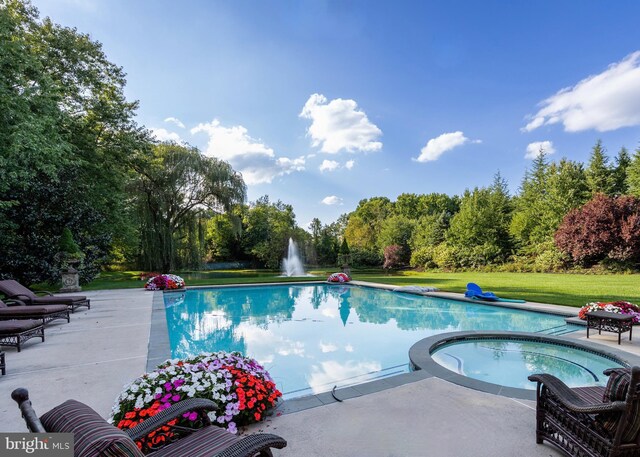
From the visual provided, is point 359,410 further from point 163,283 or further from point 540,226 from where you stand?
point 540,226

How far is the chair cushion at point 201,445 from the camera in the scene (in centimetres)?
157

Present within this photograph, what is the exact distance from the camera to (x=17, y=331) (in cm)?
448

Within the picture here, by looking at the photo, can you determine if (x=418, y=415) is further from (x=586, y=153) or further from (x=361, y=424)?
(x=586, y=153)

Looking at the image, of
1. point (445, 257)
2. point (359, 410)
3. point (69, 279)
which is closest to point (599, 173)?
point (445, 257)

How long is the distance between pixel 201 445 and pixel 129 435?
0.38m

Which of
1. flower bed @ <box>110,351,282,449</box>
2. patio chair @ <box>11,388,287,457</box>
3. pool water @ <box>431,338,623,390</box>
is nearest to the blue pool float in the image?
pool water @ <box>431,338,623,390</box>

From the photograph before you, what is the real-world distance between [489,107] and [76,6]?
49.0 feet

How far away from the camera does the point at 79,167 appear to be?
12742 millimetres

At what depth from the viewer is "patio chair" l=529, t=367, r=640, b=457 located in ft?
5.56

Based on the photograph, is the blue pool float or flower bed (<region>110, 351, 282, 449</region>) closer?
flower bed (<region>110, 351, 282, 449</region>)

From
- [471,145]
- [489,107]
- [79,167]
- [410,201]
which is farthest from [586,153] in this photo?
[79,167]

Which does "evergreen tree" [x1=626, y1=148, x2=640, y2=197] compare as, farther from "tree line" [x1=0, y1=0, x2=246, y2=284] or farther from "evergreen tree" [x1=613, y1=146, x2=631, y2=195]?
"tree line" [x1=0, y1=0, x2=246, y2=284]

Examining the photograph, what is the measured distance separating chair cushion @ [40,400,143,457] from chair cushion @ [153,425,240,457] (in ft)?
1.49

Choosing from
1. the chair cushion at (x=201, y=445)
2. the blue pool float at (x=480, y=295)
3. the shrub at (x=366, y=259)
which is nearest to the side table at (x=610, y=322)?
the blue pool float at (x=480, y=295)
